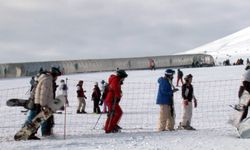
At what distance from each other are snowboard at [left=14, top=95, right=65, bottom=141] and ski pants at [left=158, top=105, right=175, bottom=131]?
2545 mm

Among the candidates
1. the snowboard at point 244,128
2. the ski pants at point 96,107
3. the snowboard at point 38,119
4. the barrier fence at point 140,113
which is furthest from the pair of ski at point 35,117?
the ski pants at point 96,107

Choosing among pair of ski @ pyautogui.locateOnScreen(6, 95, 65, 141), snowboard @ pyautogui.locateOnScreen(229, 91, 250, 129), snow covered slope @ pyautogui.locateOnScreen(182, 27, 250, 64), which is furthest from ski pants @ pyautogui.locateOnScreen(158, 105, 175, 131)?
snow covered slope @ pyautogui.locateOnScreen(182, 27, 250, 64)

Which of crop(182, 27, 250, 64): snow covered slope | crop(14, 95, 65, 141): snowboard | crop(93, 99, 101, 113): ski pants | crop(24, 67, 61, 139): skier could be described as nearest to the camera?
crop(14, 95, 65, 141): snowboard

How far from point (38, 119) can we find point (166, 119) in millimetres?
3147

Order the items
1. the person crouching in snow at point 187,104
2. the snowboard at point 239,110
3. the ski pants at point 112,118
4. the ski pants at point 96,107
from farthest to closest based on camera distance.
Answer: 1. the ski pants at point 96,107
2. the person crouching in snow at point 187,104
3. the ski pants at point 112,118
4. the snowboard at point 239,110

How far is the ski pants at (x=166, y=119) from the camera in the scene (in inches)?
509

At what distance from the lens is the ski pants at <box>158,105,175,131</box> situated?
1294 centimetres

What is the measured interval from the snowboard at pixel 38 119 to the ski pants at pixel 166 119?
2.55 m

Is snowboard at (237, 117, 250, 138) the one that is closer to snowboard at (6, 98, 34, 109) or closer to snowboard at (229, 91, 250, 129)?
snowboard at (229, 91, 250, 129)

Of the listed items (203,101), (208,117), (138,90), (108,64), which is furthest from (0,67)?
(208,117)

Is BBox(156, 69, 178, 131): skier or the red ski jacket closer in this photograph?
the red ski jacket

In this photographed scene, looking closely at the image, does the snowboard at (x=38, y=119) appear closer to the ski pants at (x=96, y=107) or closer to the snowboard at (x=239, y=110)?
the snowboard at (x=239, y=110)

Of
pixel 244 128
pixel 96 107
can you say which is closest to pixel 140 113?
pixel 96 107

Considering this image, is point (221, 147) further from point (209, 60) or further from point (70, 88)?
point (209, 60)
